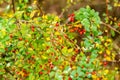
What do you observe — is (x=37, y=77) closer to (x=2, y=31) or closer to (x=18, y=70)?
(x=18, y=70)

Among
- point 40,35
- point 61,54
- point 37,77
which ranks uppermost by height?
point 40,35

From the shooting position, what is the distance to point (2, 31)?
2088 millimetres

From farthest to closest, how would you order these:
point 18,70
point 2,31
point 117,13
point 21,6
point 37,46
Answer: point 117,13 → point 21,6 → point 18,70 → point 37,46 → point 2,31

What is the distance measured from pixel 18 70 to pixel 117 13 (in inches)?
129

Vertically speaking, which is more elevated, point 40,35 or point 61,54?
point 40,35

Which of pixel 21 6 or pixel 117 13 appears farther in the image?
pixel 117 13

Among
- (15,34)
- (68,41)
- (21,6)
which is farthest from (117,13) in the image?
(15,34)

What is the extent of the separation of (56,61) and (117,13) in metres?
3.35

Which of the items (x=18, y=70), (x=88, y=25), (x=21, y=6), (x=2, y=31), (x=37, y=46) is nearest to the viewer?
(x=2, y=31)

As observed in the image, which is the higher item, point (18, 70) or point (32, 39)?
point (32, 39)

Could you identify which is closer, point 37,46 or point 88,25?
point 88,25

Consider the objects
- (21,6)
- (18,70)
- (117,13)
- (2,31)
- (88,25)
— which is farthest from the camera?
(117,13)

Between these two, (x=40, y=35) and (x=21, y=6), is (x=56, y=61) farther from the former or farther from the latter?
(x=21, y=6)

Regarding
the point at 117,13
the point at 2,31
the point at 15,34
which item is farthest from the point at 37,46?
the point at 117,13
